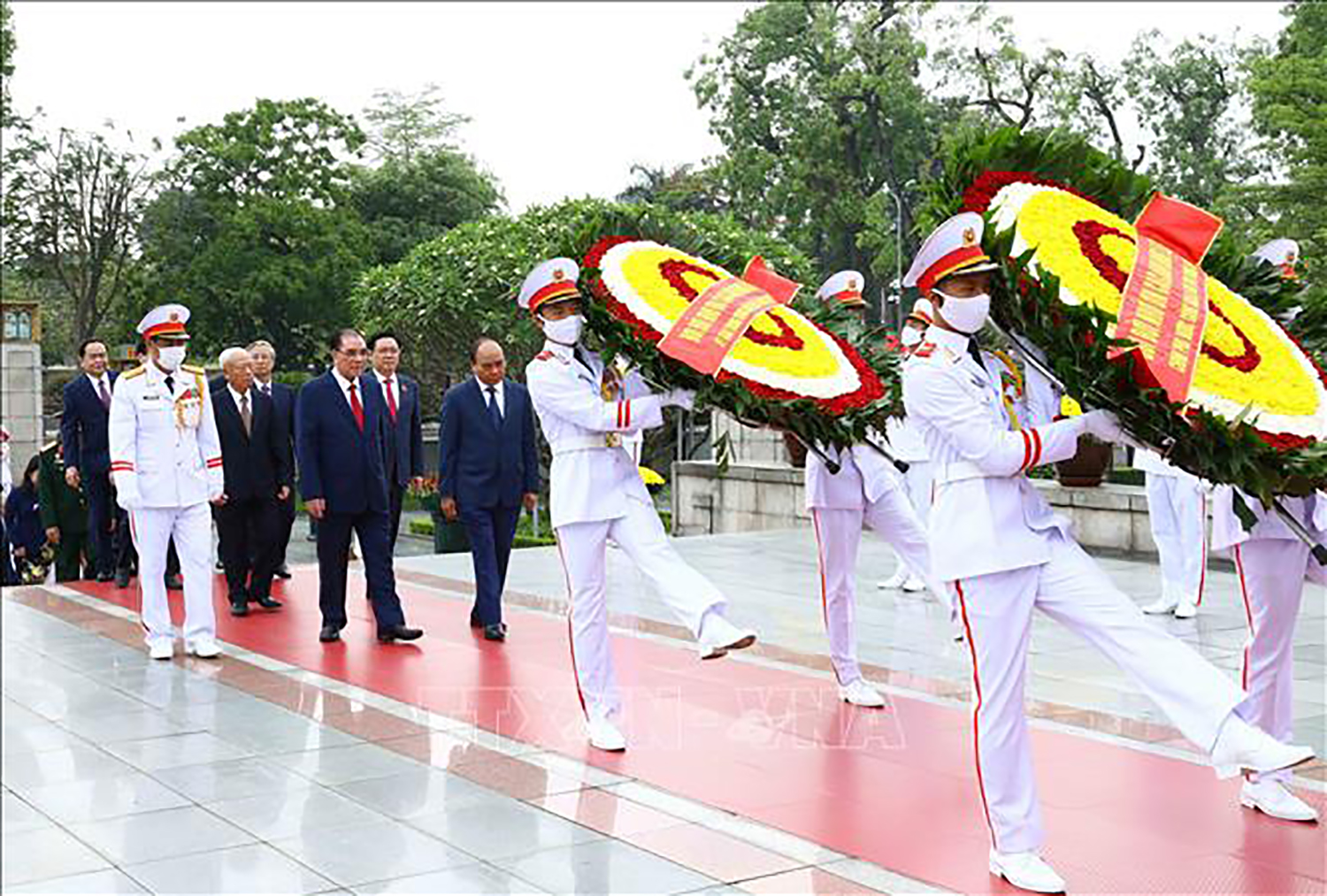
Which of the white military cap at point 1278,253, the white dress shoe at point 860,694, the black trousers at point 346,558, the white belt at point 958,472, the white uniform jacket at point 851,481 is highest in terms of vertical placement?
the white military cap at point 1278,253

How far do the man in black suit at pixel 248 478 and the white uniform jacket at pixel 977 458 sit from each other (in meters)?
6.85

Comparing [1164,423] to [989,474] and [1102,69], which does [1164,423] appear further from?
[1102,69]

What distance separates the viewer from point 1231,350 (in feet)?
16.4

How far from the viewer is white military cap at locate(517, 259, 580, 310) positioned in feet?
21.5

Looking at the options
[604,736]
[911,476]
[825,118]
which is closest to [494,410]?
[604,736]

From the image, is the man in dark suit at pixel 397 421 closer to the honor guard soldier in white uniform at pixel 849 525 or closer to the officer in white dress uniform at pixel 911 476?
the officer in white dress uniform at pixel 911 476

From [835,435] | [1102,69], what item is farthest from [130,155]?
[835,435]

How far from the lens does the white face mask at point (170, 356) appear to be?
8.73 m

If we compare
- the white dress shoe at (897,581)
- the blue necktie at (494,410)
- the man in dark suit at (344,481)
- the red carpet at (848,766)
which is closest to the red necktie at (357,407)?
the man in dark suit at (344,481)

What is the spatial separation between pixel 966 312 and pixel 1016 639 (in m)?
1.05

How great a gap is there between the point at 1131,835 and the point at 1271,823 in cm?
54

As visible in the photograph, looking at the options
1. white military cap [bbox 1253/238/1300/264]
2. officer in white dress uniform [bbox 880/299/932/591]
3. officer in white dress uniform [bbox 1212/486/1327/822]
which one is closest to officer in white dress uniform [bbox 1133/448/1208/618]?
officer in white dress uniform [bbox 880/299/932/591]

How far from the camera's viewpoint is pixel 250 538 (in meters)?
11.1

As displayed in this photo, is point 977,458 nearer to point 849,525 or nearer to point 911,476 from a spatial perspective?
point 849,525
